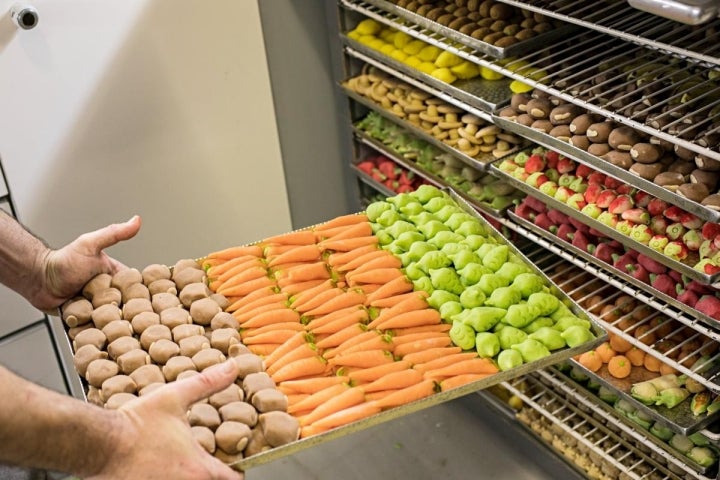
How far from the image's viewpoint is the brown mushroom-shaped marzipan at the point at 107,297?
6.38 ft

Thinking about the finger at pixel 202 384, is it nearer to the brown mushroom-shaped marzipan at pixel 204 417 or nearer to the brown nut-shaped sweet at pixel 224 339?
the brown mushroom-shaped marzipan at pixel 204 417

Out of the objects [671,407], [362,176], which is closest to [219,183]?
[362,176]

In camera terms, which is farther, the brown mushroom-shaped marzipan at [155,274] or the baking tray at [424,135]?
the baking tray at [424,135]

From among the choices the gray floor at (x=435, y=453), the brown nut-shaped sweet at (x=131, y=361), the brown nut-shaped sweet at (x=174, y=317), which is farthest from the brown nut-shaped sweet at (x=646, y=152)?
the brown nut-shaped sweet at (x=131, y=361)

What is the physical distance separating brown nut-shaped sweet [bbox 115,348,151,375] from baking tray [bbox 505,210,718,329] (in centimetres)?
108

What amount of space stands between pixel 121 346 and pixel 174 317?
13 centimetres

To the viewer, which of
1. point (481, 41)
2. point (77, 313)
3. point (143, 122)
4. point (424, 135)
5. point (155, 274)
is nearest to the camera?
point (77, 313)

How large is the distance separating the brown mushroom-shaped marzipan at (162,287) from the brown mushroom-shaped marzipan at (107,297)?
0.07 metres

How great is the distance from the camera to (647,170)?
1972 mm

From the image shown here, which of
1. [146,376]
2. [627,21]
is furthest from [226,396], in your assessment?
[627,21]

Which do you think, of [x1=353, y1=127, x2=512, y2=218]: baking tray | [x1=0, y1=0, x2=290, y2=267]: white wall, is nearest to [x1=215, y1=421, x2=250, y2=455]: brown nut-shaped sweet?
[x1=353, y1=127, x2=512, y2=218]: baking tray

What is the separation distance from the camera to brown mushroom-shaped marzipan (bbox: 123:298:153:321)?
1.91 m

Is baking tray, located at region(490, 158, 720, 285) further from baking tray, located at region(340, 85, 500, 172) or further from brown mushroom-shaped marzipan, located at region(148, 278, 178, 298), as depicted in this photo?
brown mushroom-shaped marzipan, located at region(148, 278, 178, 298)

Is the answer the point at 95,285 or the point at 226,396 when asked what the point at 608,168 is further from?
the point at 95,285
